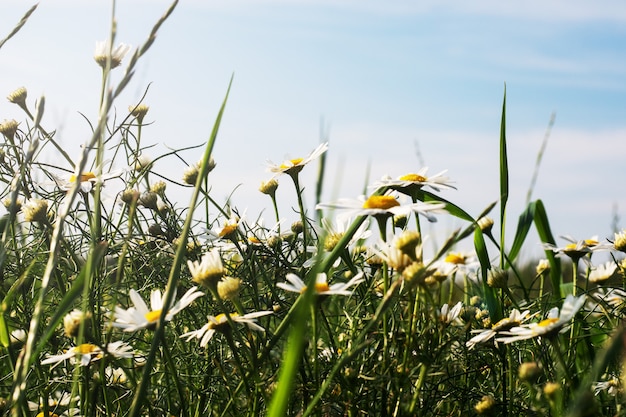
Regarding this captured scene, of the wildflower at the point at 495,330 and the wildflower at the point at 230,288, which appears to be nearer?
the wildflower at the point at 230,288

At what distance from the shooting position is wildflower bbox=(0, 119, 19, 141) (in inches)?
61.8

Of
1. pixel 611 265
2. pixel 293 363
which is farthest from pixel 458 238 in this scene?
pixel 611 265

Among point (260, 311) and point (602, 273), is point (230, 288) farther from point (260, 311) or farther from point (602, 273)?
point (602, 273)

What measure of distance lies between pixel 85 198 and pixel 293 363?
97 centimetres

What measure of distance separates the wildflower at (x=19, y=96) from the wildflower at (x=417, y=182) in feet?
3.08

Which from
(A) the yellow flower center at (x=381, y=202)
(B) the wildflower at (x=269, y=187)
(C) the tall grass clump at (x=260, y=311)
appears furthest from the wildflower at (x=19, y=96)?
(A) the yellow flower center at (x=381, y=202)

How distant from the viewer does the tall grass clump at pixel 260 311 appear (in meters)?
0.88

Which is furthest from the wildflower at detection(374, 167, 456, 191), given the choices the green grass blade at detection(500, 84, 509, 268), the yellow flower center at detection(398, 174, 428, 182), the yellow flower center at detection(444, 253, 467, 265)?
the green grass blade at detection(500, 84, 509, 268)

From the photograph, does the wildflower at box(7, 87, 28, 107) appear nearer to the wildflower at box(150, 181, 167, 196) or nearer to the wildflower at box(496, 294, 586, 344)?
the wildflower at box(150, 181, 167, 196)

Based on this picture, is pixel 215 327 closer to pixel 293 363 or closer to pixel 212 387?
pixel 212 387

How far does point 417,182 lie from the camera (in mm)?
1181

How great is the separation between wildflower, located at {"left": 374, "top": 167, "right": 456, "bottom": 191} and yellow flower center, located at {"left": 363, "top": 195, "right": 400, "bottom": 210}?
2.2 inches

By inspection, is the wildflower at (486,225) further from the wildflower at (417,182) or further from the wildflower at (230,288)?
the wildflower at (230,288)

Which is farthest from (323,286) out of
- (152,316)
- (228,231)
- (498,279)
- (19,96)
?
(19,96)
